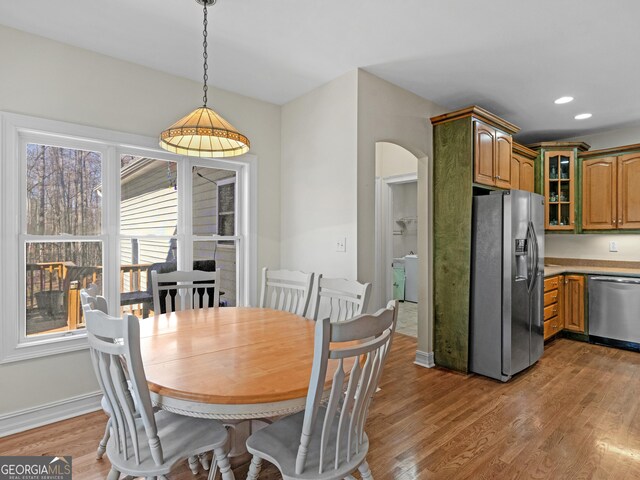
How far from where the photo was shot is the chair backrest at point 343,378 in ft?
4.05

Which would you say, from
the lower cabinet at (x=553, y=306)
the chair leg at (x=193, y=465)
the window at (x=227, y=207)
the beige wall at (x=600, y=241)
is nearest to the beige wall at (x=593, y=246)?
the beige wall at (x=600, y=241)

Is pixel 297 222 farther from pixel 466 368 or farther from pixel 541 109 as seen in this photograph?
pixel 541 109

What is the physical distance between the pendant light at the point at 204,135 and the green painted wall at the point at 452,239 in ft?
7.07

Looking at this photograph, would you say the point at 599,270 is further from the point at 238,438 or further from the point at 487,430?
the point at 238,438

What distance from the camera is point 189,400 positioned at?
1318 millimetres

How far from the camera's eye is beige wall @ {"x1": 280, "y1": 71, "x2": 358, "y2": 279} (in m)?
3.13

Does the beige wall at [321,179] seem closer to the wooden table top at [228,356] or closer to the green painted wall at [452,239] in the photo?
the wooden table top at [228,356]

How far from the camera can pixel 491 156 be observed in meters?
3.66

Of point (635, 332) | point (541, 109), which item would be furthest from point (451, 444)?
point (541, 109)

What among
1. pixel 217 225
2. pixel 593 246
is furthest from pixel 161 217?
pixel 593 246

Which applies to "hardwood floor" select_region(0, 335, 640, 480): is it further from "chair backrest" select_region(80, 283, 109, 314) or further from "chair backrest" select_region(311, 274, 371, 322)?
"chair backrest" select_region(80, 283, 109, 314)

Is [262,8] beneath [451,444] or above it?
above

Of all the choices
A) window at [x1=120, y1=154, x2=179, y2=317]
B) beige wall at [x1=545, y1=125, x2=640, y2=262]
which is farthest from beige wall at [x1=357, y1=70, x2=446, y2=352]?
beige wall at [x1=545, y1=125, x2=640, y2=262]

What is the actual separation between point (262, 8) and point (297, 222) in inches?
75.7
